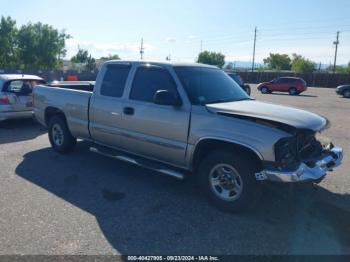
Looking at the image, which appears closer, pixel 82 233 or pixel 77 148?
pixel 82 233

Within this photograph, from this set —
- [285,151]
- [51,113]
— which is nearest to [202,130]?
[285,151]

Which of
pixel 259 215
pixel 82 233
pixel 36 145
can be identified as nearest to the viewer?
pixel 82 233

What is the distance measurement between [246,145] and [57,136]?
14.8ft

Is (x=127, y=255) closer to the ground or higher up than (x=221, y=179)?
closer to the ground

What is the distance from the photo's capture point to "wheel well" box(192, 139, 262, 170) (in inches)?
169

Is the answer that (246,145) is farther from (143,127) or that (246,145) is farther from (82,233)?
(82,233)

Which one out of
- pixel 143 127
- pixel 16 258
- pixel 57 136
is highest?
pixel 143 127

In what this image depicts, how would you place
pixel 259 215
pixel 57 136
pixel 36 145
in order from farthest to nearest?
pixel 36 145
pixel 57 136
pixel 259 215

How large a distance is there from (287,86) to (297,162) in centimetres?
2792

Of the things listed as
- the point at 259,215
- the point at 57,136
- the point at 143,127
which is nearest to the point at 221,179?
the point at 259,215

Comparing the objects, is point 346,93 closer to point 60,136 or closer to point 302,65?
point 60,136

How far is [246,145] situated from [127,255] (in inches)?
72.4

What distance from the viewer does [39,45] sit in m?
44.6

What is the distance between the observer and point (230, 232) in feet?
13.1
